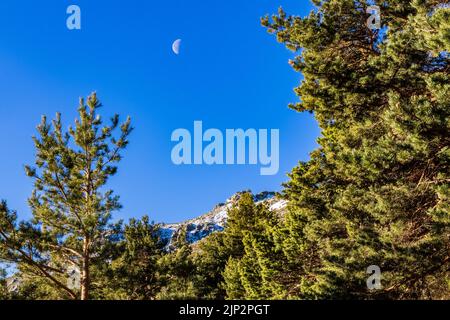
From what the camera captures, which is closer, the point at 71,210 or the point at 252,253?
the point at 71,210

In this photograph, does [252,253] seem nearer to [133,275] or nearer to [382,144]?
[133,275]

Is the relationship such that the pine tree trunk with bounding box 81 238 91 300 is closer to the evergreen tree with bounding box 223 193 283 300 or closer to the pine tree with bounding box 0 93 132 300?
the pine tree with bounding box 0 93 132 300

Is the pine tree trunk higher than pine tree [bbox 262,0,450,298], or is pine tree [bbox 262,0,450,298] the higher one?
pine tree [bbox 262,0,450,298]

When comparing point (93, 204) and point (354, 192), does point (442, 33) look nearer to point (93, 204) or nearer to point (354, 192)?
point (354, 192)

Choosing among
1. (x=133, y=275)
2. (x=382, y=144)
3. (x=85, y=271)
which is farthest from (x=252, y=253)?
(x=382, y=144)

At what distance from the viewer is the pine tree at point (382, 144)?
357 inches

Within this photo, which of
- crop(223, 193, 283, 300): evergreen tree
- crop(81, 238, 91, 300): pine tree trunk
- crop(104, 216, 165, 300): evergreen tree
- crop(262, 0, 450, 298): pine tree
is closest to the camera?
crop(262, 0, 450, 298): pine tree

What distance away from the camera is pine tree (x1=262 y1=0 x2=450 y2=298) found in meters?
9.06

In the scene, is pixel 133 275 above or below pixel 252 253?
below

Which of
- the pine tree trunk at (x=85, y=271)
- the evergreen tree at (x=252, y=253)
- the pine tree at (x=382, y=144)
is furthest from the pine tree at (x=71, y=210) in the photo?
the evergreen tree at (x=252, y=253)

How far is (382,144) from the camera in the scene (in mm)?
9656

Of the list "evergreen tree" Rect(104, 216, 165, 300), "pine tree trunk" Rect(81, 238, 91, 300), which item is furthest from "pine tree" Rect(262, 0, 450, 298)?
"pine tree trunk" Rect(81, 238, 91, 300)
